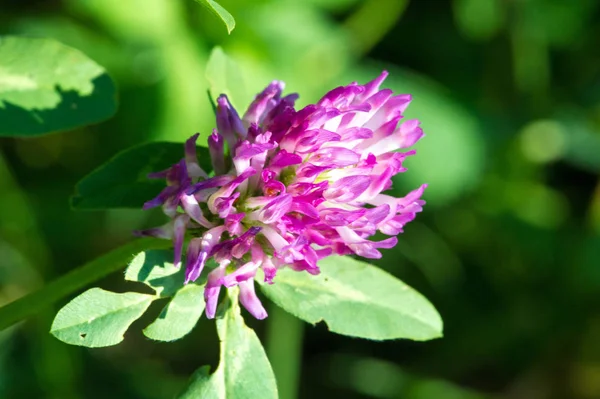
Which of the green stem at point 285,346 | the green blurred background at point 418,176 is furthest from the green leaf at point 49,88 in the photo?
the green stem at point 285,346

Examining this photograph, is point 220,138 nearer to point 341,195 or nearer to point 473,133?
point 341,195

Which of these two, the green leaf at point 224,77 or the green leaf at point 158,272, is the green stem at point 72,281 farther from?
the green leaf at point 224,77

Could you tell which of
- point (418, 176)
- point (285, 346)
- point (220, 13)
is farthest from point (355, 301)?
point (418, 176)

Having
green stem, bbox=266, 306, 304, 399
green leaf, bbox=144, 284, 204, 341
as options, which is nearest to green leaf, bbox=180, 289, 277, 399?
green leaf, bbox=144, 284, 204, 341

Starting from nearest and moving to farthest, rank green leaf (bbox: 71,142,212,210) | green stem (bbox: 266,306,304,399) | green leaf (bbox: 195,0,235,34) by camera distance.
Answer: green leaf (bbox: 195,0,235,34)
green leaf (bbox: 71,142,212,210)
green stem (bbox: 266,306,304,399)

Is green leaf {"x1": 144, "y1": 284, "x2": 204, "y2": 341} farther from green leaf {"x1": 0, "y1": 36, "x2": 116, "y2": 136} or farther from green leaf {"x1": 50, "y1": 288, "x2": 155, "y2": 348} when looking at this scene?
green leaf {"x1": 0, "y1": 36, "x2": 116, "y2": 136}

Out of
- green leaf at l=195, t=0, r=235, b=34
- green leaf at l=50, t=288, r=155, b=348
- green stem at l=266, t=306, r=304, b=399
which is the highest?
green leaf at l=195, t=0, r=235, b=34
